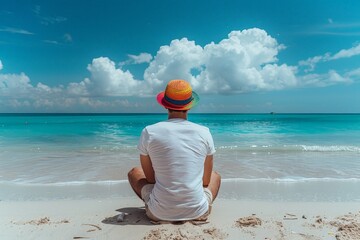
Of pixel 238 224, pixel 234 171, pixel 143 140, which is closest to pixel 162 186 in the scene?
pixel 143 140

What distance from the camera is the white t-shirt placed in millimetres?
3033

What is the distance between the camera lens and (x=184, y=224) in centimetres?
323

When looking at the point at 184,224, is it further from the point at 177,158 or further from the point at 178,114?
the point at 178,114

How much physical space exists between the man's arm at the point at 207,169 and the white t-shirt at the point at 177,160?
11cm

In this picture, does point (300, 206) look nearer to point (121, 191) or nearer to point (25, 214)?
point (121, 191)

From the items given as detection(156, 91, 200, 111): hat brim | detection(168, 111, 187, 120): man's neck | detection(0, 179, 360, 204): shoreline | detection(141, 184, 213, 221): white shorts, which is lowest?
detection(0, 179, 360, 204): shoreline

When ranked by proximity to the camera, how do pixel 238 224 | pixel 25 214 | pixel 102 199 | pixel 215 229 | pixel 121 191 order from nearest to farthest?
pixel 215 229
pixel 238 224
pixel 25 214
pixel 102 199
pixel 121 191

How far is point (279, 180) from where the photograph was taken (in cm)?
618

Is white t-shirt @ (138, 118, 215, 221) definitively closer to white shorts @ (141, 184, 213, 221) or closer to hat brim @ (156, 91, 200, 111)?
hat brim @ (156, 91, 200, 111)

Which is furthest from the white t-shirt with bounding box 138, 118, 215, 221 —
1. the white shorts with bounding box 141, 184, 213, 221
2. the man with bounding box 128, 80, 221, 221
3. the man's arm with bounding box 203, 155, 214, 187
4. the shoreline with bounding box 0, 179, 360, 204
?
the shoreline with bounding box 0, 179, 360, 204

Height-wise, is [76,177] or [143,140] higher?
[143,140]

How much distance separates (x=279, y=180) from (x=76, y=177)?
13.0ft

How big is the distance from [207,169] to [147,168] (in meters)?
0.61

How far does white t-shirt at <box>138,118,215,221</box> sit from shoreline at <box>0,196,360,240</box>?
0.26m
